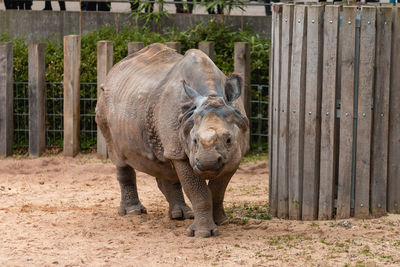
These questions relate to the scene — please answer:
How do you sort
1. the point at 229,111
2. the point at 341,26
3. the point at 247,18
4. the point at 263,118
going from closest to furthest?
the point at 229,111 < the point at 341,26 < the point at 263,118 < the point at 247,18

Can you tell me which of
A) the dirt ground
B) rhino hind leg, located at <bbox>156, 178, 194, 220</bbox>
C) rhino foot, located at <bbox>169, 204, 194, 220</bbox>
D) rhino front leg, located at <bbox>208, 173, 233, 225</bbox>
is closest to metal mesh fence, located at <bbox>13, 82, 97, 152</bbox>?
the dirt ground

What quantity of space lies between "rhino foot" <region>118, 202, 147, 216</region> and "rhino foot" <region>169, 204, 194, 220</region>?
1.50ft

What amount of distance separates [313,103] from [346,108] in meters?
0.32

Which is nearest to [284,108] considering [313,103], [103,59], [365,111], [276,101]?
[276,101]

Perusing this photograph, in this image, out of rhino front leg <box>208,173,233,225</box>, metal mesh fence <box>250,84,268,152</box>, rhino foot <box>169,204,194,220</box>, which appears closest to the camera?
rhino front leg <box>208,173,233,225</box>

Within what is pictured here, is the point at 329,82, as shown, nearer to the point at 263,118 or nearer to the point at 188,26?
the point at 263,118

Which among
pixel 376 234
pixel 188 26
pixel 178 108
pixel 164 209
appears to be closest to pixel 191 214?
pixel 164 209

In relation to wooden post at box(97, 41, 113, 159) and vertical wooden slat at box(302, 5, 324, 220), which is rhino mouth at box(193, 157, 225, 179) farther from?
wooden post at box(97, 41, 113, 159)

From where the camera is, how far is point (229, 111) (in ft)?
23.1

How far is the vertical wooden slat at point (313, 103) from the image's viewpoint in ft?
25.8

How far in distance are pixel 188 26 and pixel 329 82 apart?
617 centimetres

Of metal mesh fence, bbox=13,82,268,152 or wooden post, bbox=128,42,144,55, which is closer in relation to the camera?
wooden post, bbox=128,42,144,55

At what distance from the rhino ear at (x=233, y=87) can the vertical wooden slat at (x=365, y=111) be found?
3.85 feet

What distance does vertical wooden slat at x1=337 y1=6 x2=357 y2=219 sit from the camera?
7703 mm
